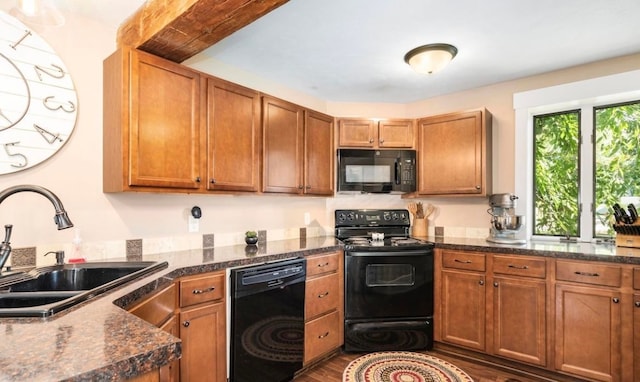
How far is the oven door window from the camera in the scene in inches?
109

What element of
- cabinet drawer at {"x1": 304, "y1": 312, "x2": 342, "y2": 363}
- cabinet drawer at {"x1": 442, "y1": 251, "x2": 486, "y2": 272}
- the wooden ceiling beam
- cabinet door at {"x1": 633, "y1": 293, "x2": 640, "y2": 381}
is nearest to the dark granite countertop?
the wooden ceiling beam

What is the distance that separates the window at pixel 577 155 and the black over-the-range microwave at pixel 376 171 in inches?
37.7

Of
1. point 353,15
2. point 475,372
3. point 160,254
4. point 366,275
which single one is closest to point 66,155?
point 160,254

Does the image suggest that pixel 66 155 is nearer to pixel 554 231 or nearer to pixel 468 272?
pixel 468 272

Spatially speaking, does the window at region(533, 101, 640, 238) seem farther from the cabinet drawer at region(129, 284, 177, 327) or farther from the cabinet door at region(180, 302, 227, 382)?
the cabinet drawer at region(129, 284, 177, 327)

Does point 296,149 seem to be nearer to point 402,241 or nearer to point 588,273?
point 402,241

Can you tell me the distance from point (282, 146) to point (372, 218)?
1208 mm

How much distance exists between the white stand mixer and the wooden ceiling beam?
2.43 m

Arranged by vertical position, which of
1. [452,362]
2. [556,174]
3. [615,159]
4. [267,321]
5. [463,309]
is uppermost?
[615,159]

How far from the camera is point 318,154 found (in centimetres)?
309

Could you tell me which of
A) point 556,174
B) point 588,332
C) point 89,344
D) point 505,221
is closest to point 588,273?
point 588,332

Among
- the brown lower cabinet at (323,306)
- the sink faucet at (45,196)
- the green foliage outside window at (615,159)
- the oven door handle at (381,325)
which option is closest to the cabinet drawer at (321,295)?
the brown lower cabinet at (323,306)

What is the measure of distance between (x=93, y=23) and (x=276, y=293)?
2.00 meters

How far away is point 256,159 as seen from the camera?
252cm
